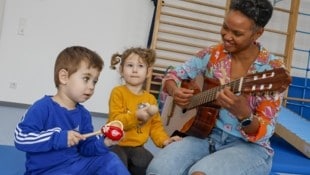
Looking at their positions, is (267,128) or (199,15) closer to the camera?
(267,128)

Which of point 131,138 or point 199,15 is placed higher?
point 199,15

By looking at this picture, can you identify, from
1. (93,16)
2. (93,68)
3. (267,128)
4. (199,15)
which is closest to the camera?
(267,128)

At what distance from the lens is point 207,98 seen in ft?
5.11

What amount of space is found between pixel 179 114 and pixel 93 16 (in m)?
2.34

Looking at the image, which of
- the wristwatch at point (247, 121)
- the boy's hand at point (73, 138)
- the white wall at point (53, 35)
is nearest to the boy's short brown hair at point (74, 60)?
the boy's hand at point (73, 138)

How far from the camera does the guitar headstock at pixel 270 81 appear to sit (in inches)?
46.0

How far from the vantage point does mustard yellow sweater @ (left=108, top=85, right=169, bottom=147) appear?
177 cm

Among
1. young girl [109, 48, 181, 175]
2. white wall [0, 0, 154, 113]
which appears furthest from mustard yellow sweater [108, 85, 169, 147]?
white wall [0, 0, 154, 113]

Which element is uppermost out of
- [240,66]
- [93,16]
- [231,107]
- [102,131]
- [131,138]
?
[93,16]

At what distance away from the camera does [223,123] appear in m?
1.54

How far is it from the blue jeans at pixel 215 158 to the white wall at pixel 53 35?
2588 mm

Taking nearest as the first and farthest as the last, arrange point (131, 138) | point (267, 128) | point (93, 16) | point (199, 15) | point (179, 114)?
point (267, 128), point (131, 138), point (179, 114), point (93, 16), point (199, 15)

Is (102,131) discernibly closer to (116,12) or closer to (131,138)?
(131,138)

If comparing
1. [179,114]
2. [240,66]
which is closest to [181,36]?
[179,114]
